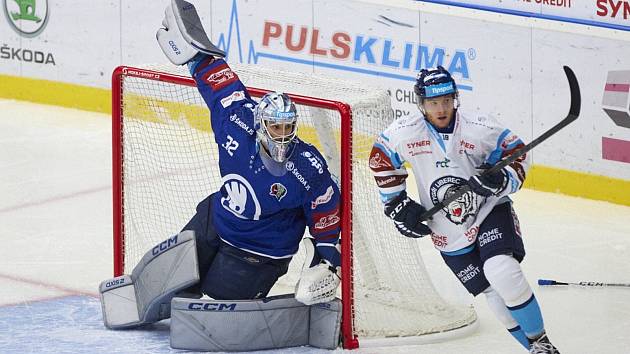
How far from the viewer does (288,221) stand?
18.4ft

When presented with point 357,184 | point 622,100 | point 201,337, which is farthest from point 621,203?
point 201,337

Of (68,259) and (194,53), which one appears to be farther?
(68,259)

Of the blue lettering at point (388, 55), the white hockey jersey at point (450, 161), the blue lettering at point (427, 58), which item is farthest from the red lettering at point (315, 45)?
the white hockey jersey at point (450, 161)

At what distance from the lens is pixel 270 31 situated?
876 centimetres

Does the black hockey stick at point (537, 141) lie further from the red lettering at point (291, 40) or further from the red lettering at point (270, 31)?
the red lettering at point (270, 31)

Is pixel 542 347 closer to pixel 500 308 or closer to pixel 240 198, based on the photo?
pixel 500 308

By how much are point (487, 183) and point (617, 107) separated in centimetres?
263

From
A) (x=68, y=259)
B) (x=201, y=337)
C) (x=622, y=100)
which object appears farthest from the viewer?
(x=622, y=100)

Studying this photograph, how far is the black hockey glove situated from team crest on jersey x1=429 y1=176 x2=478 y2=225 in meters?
0.09

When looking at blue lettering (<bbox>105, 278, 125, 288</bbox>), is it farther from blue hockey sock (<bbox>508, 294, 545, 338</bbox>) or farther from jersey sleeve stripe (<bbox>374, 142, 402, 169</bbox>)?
blue hockey sock (<bbox>508, 294, 545, 338</bbox>)

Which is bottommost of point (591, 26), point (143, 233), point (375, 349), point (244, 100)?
point (375, 349)

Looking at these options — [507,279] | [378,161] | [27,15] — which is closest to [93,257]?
[378,161]

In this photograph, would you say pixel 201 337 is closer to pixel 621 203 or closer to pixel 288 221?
pixel 288 221

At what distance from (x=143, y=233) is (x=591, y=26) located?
2.52 meters
